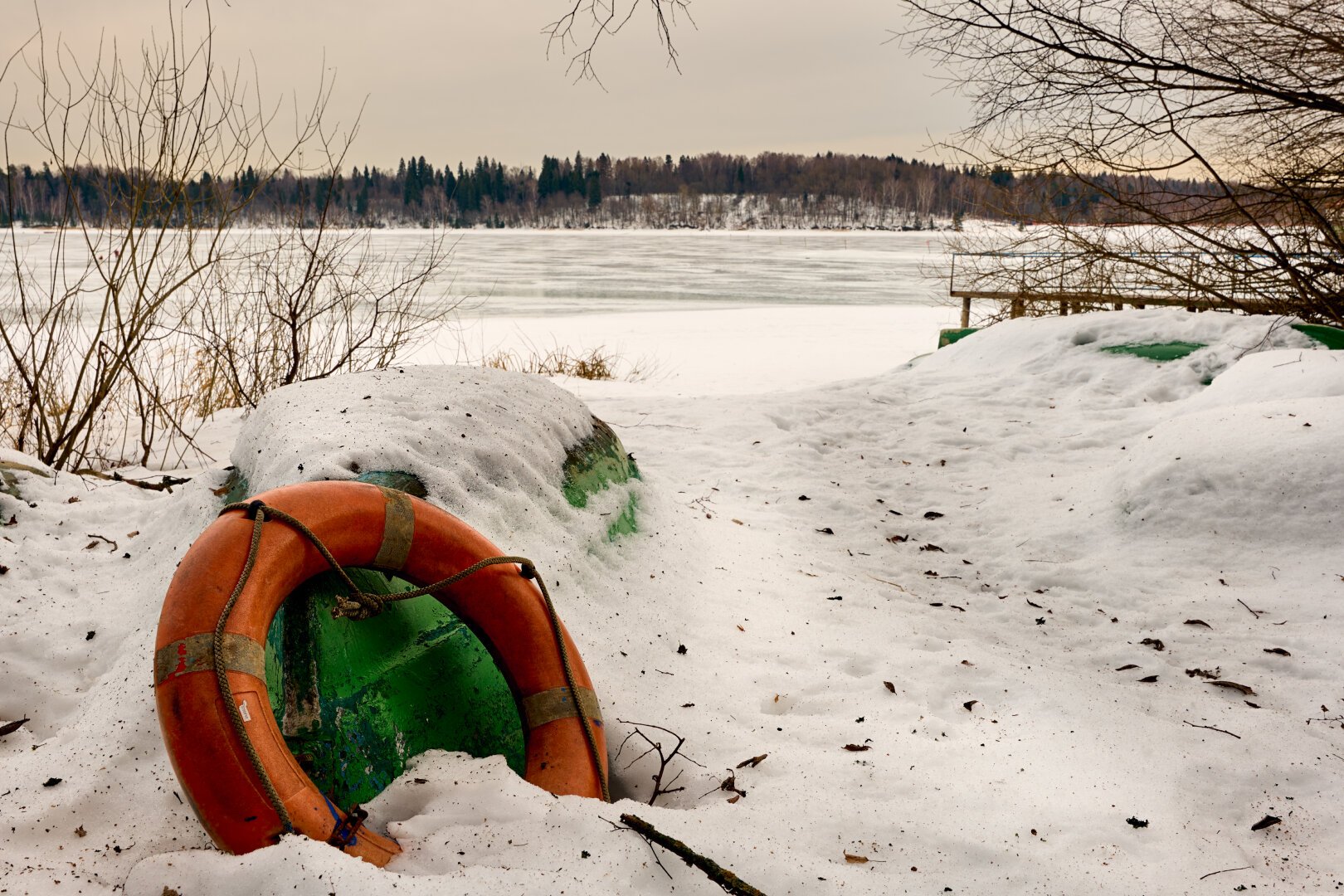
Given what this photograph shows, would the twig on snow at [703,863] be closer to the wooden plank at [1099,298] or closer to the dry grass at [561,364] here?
the dry grass at [561,364]

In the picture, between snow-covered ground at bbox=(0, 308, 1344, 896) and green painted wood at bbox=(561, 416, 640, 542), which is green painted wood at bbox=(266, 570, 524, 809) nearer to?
snow-covered ground at bbox=(0, 308, 1344, 896)

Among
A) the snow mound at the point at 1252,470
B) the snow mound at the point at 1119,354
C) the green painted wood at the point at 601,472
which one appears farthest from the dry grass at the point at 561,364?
the snow mound at the point at 1252,470

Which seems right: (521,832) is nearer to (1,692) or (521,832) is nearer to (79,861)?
(79,861)

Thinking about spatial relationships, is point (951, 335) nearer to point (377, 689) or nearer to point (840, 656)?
point (840, 656)

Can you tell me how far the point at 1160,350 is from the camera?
6.56 m

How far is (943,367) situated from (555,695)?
6.13 m

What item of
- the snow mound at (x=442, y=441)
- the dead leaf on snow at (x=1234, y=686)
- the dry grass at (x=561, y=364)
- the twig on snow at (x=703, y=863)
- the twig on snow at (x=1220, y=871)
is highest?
the snow mound at (x=442, y=441)

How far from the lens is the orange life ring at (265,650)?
1567mm

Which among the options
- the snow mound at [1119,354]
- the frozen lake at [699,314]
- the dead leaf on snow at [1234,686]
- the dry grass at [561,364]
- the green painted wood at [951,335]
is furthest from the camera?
the frozen lake at [699,314]

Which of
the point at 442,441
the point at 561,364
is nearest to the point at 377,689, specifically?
the point at 442,441

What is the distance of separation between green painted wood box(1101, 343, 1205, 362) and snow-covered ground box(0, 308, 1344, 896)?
1243mm

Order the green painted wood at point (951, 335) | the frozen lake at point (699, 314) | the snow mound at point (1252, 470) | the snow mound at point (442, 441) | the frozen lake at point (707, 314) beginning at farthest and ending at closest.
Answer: the frozen lake at point (707, 314) < the frozen lake at point (699, 314) < the green painted wood at point (951, 335) < the snow mound at point (1252, 470) < the snow mound at point (442, 441)

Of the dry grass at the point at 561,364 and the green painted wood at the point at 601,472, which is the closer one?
the green painted wood at the point at 601,472

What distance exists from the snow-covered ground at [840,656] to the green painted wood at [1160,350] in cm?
124
